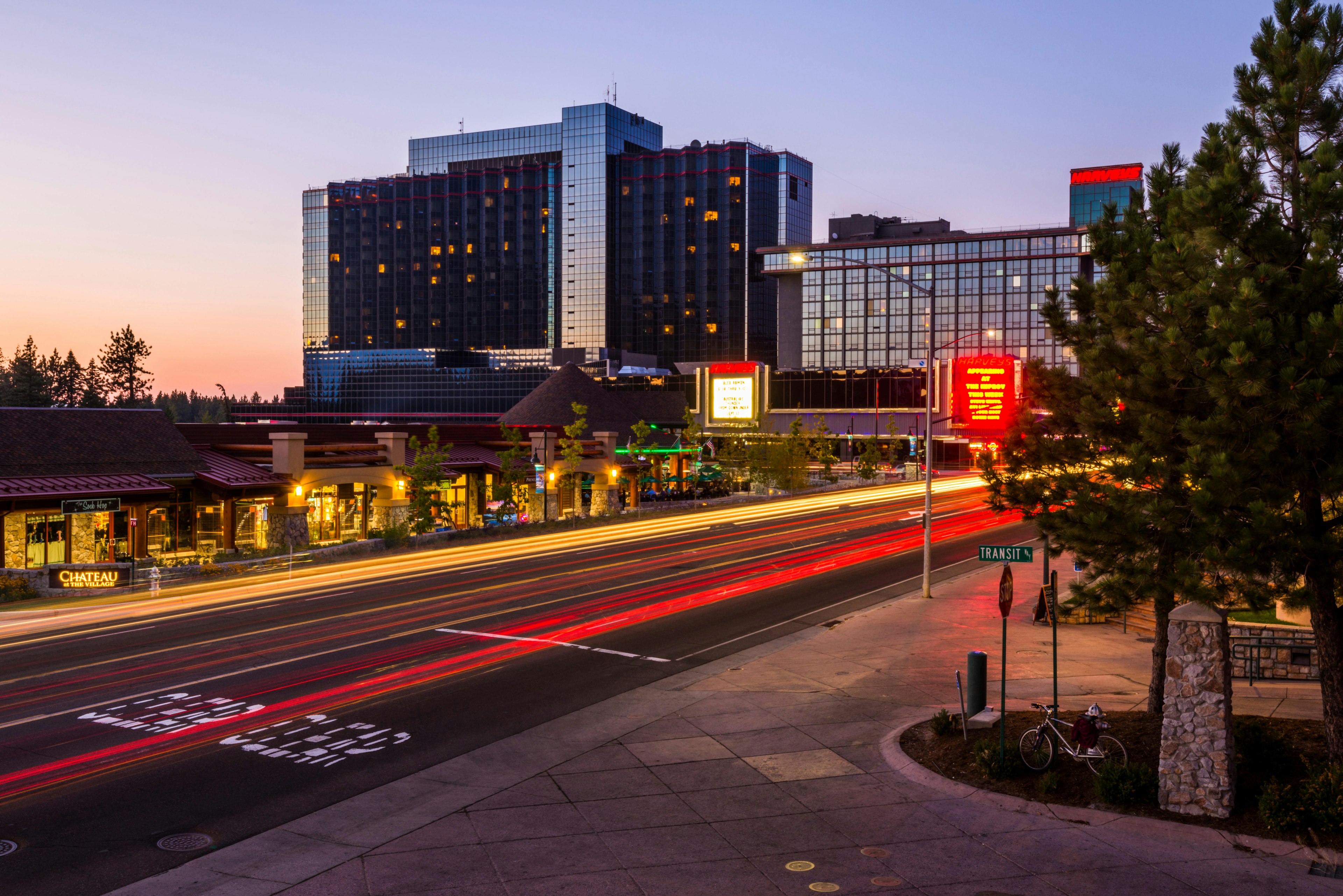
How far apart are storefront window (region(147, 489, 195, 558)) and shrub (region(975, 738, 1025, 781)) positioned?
114 feet

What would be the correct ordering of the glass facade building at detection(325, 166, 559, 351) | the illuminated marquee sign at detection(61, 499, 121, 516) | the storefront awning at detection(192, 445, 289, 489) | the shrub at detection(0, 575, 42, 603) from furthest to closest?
1. the glass facade building at detection(325, 166, 559, 351)
2. the storefront awning at detection(192, 445, 289, 489)
3. the illuminated marquee sign at detection(61, 499, 121, 516)
4. the shrub at detection(0, 575, 42, 603)

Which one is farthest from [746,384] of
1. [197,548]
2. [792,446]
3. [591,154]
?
[591,154]

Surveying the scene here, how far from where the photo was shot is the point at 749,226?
6727 inches

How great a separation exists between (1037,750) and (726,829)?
14.3 ft

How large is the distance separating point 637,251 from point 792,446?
10548 centimetres

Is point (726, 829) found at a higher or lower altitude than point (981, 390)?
lower

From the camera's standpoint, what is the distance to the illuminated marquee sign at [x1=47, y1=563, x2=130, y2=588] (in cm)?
2938

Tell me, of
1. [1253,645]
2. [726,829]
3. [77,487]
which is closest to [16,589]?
[77,487]

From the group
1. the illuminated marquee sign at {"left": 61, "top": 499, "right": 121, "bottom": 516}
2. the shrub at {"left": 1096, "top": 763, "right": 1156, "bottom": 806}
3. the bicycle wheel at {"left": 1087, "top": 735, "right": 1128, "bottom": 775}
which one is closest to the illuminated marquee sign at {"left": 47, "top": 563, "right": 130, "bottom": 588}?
the illuminated marquee sign at {"left": 61, "top": 499, "right": 121, "bottom": 516}

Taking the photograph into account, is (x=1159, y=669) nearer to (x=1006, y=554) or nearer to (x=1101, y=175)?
(x=1006, y=554)

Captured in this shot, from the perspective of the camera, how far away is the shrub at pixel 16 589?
28.6m

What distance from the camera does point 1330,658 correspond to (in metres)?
11.5

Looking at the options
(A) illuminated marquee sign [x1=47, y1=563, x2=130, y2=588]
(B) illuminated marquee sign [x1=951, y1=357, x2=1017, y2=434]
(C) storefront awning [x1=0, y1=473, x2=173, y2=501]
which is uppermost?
(B) illuminated marquee sign [x1=951, y1=357, x2=1017, y2=434]

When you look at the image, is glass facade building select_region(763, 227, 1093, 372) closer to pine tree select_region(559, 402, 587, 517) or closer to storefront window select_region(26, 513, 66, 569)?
pine tree select_region(559, 402, 587, 517)
